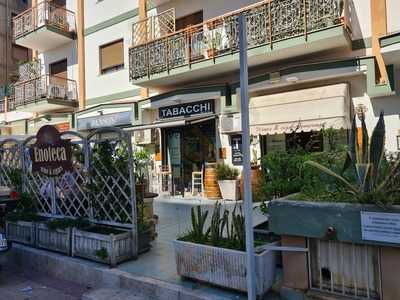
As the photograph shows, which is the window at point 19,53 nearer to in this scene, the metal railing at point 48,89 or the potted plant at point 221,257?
the metal railing at point 48,89

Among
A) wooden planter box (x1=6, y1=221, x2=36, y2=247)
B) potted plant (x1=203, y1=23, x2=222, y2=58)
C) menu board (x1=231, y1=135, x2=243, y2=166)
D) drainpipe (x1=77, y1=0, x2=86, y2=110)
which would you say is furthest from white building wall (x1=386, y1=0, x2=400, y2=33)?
drainpipe (x1=77, y1=0, x2=86, y2=110)

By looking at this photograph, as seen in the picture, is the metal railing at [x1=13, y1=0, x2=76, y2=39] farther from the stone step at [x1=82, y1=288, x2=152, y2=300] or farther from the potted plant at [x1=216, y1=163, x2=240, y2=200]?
the stone step at [x1=82, y1=288, x2=152, y2=300]

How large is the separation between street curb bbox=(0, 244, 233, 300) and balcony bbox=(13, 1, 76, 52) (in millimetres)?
12353

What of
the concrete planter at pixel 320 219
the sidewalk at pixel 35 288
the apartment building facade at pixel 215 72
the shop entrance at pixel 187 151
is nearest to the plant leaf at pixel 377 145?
the concrete planter at pixel 320 219

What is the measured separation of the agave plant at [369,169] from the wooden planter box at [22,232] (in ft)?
15.4

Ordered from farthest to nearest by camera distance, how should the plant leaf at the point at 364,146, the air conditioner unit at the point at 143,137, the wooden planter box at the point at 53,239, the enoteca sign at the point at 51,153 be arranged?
the air conditioner unit at the point at 143,137 → the enoteca sign at the point at 51,153 → the wooden planter box at the point at 53,239 → the plant leaf at the point at 364,146

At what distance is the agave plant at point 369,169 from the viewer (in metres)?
2.96

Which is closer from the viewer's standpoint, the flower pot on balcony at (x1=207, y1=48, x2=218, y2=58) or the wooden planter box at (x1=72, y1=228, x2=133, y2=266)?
the wooden planter box at (x1=72, y1=228, x2=133, y2=266)

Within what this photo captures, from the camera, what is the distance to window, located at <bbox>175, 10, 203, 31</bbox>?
11.7 metres

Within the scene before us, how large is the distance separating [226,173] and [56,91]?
968 centimetres

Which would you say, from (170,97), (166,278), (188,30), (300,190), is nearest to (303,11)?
(188,30)

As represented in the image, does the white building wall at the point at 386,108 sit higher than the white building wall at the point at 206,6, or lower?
lower

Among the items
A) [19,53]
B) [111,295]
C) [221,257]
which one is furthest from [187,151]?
[19,53]

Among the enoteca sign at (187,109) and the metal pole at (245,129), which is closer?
the metal pole at (245,129)
